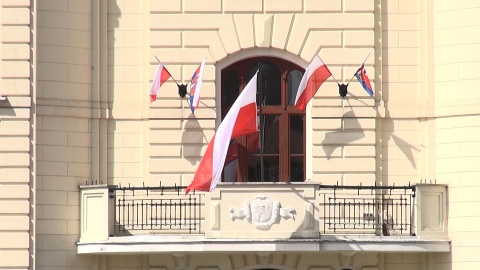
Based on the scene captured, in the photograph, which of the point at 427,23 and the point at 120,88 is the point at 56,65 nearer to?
the point at 120,88

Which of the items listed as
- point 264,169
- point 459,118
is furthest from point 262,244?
point 459,118

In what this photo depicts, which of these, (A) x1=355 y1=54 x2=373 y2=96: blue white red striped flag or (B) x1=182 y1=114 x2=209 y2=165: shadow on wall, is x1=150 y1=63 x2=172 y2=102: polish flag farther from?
(A) x1=355 y1=54 x2=373 y2=96: blue white red striped flag

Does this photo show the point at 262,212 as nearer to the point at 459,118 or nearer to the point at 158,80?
the point at 158,80

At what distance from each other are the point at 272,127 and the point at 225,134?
7.94 feet

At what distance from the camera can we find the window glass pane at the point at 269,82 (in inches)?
1543

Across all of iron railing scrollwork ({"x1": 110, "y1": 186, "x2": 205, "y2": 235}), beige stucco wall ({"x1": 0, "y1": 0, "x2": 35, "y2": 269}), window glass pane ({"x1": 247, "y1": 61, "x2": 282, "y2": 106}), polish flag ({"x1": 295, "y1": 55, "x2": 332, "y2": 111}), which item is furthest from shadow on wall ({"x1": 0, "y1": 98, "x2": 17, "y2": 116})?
polish flag ({"x1": 295, "y1": 55, "x2": 332, "y2": 111})

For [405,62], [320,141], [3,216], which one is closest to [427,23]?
[405,62]

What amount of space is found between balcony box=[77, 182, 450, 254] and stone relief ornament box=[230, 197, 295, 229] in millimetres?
20

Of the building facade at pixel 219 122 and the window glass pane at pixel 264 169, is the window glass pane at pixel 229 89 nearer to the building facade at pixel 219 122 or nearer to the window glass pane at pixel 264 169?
the building facade at pixel 219 122

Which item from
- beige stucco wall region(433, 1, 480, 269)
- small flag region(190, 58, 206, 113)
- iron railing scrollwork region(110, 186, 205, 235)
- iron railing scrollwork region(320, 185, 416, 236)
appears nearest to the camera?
beige stucco wall region(433, 1, 480, 269)

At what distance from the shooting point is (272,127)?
3922 cm

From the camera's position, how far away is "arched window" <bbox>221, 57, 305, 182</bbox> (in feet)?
128

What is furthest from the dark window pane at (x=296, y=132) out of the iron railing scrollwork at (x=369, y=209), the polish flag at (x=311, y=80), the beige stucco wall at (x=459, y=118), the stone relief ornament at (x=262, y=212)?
the beige stucco wall at (x=459, y=118)

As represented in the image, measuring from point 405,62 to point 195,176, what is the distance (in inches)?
213
